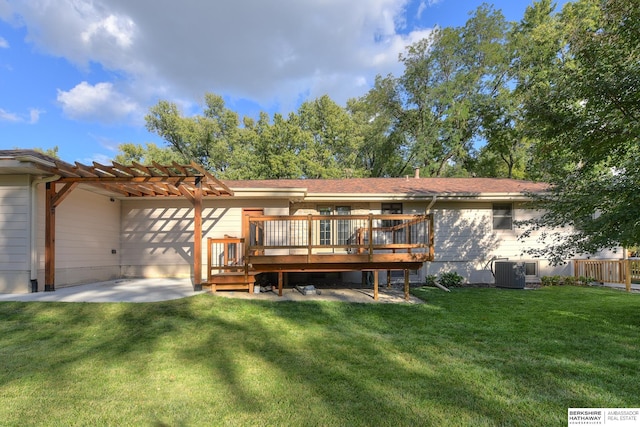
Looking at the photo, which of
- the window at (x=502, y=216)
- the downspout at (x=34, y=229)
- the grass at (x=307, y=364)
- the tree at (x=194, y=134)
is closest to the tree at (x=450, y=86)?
the window at (x=502, y=216)

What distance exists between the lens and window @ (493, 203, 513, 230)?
10070mm

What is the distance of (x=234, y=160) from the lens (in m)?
23.1

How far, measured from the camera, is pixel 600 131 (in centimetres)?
551

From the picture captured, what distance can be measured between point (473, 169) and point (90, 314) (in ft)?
72.2

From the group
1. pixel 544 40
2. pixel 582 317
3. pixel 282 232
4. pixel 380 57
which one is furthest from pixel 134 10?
pixel 544 40

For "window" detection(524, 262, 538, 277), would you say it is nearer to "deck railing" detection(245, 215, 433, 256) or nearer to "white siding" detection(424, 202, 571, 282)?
"white siding" detection(424, 202, 571, 282)

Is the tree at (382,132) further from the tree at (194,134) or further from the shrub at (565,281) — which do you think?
the shrub at (565,281)

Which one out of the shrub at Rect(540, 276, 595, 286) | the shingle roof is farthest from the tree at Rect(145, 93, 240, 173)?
the shrub at Rect(540, 276, 595, 286)

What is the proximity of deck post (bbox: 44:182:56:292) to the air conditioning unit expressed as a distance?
37.0ft

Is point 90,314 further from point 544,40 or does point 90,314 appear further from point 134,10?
point 544,40

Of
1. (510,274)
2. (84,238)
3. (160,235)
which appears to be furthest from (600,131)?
(84,238)

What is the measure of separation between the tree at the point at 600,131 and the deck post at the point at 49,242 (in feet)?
33.7

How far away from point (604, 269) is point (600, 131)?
6.42 m

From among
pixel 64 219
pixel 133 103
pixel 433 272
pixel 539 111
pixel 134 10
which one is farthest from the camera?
pixel 133 103
